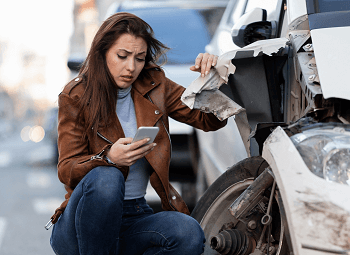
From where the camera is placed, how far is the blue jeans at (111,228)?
1735mm

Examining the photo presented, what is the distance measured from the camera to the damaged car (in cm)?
122

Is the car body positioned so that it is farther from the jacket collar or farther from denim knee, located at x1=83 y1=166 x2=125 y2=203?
denim knee, located at x1=83 y1=166 x2=125 y2=203

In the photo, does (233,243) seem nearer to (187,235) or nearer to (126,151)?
(187,235)

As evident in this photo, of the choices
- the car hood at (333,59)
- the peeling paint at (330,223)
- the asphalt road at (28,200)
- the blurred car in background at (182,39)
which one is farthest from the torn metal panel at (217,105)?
the blurred car in background at (182,39)

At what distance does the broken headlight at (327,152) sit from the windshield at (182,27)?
2700 millimetres

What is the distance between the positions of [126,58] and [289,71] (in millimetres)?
739

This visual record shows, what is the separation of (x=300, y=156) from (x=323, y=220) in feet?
0.72

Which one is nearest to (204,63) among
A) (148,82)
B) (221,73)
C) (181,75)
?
(221,73)

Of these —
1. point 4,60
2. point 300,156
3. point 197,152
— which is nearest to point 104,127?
point 300,156

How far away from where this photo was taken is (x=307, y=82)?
164 centimetres

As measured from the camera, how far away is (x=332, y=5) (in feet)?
6.63

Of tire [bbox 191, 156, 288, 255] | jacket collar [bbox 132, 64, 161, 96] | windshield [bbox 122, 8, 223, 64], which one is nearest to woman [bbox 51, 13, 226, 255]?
jacket collar [bbox 132, 64, 161, 96]

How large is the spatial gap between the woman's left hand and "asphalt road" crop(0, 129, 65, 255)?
1792 mm

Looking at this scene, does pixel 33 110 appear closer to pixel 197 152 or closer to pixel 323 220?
pixel 197 152
